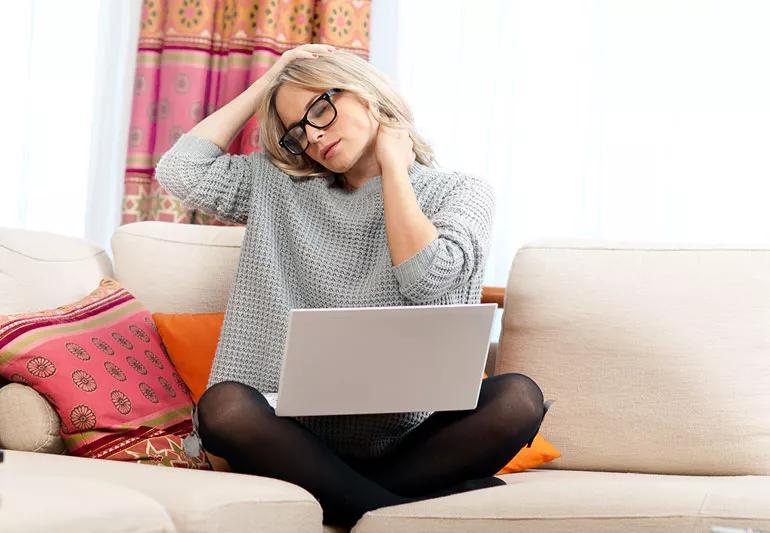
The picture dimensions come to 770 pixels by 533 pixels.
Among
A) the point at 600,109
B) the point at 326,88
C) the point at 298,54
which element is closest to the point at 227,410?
the point at 326,88

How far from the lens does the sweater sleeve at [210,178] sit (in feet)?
6.41

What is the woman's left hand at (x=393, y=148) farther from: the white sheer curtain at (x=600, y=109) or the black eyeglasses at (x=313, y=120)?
→ the white sheer curtain at (x=600, y=109)

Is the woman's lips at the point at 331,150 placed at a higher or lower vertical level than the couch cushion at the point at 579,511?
higher

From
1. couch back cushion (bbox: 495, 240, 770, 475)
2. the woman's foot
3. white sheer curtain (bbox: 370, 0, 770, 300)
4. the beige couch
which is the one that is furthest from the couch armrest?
the woman's foot

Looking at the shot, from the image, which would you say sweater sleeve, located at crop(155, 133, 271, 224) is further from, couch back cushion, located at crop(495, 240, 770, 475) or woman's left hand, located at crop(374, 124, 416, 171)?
couch back cushion, located at crop(495, 240, 770, 475)

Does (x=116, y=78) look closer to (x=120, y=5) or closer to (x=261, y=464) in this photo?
(x=120, y=5)

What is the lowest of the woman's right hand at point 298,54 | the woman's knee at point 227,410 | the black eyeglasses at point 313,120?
the woman's knee at point 227,410

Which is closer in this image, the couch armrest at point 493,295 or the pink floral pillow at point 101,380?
the pink floral pillow at point 101,380

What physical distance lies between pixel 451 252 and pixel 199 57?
5.27ft

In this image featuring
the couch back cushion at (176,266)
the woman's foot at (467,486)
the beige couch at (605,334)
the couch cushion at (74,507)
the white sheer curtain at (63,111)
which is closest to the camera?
the couch cushion at (74,507)

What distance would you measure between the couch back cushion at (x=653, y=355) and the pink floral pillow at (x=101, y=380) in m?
0.71

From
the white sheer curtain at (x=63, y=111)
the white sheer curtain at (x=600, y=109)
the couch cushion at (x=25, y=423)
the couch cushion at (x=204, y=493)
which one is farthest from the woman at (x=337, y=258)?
the white sheer curtain at (x=63, y=111)

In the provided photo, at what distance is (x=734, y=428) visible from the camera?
191cm

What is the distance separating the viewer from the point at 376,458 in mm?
1713
